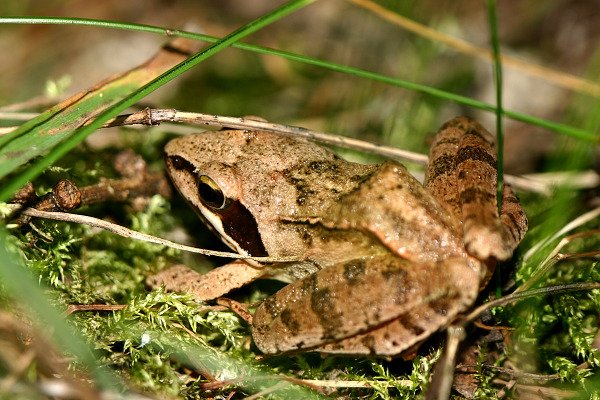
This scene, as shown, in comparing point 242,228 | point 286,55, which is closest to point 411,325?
point 242,228

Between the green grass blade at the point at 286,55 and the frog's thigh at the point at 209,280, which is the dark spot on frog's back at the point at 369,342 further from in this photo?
the green grass blade at the point at 286,55

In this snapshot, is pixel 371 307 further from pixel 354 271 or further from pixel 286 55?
pixel 286 55

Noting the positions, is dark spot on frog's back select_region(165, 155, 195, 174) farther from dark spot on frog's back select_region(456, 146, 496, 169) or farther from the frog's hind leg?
dark spot on frog's back select_region(456, 146, 496, 169)

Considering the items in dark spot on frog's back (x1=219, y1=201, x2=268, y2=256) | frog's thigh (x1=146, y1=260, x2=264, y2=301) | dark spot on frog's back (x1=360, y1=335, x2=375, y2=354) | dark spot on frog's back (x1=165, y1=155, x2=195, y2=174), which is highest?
dark spot on frog's back (x1=165, y1=155, x2=195, y2=174)

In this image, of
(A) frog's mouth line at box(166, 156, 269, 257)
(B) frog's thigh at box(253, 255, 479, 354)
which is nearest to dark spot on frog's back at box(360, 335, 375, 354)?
(B) frog's thigh at box(253, 255, 479, 354)

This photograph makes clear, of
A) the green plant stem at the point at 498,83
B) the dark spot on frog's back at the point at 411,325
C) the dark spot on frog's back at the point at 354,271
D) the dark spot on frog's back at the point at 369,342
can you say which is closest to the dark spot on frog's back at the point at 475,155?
the green plant stem at the point at 498,83

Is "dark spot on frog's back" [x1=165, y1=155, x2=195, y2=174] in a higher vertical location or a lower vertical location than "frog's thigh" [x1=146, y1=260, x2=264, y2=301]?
higher

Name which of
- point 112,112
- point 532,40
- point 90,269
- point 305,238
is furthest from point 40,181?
point 532,40
